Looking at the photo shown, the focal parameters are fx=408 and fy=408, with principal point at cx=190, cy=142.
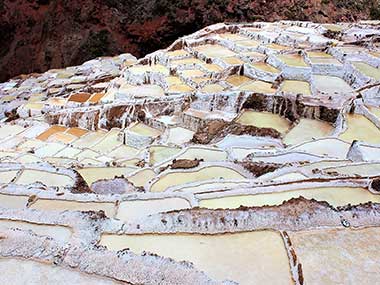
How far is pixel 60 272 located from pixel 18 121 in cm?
1139

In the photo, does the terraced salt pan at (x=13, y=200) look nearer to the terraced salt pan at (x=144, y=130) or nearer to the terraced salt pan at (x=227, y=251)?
the terraced salt pan at (x=227, y=251)

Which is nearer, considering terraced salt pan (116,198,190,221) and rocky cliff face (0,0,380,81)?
terraced salt pan (116,198,190,221)

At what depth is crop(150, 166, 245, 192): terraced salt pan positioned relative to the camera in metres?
5.94

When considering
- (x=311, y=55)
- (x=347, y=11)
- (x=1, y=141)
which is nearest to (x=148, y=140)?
(x=1, y=141)

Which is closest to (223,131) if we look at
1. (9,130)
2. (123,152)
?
(123,152)

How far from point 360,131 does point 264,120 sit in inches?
96.8

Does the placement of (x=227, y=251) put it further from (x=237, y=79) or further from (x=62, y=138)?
(x=237, y=79)

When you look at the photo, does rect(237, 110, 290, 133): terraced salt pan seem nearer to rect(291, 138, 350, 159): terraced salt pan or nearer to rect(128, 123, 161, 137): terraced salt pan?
rect(291, 138, 350, 159): terraced salt pan

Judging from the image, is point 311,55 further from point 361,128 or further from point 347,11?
point 347,11

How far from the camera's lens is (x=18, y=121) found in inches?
511

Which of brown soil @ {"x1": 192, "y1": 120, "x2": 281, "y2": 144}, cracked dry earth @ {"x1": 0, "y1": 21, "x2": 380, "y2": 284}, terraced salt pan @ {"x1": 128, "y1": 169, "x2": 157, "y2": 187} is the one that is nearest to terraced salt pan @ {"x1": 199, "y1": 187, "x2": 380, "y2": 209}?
cracked dry earth @ {"x1": 0, "y1": 21, "x2": 380, "y2": 284}

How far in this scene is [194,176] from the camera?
6.29 m

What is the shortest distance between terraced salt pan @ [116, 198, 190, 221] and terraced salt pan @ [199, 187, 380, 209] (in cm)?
26

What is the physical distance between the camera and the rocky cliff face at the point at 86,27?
2336 cm
